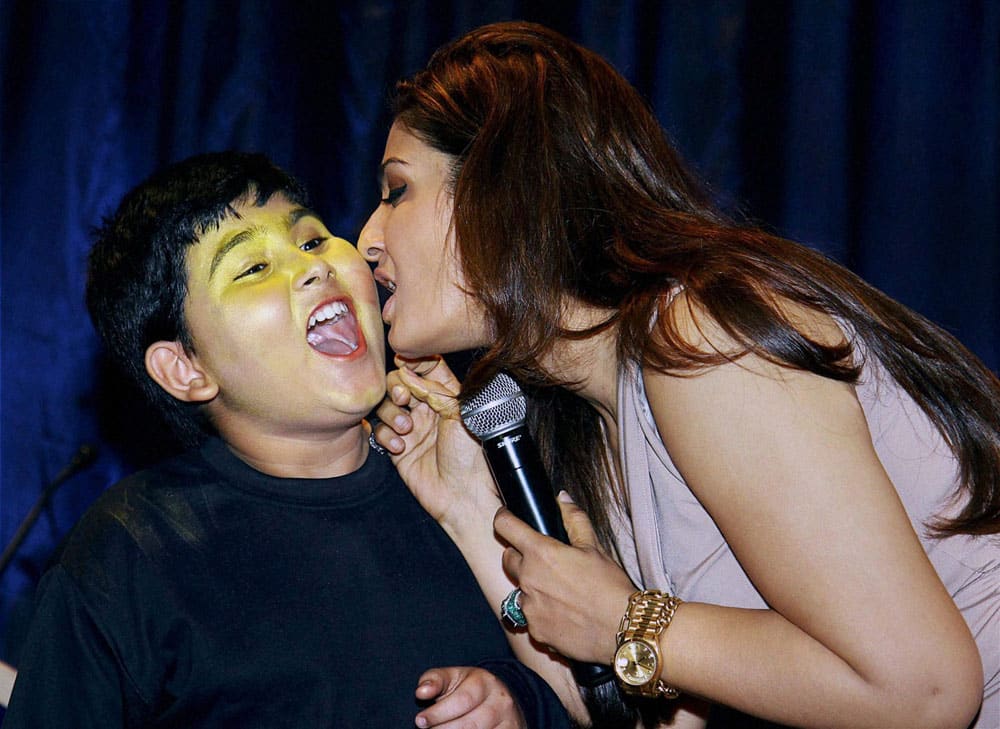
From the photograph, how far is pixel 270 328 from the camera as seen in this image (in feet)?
4.52

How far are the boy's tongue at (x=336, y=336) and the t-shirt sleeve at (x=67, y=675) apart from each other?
1.52 ft

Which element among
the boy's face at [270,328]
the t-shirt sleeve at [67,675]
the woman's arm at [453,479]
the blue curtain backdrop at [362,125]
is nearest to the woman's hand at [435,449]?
the woman's arm at [453,479]

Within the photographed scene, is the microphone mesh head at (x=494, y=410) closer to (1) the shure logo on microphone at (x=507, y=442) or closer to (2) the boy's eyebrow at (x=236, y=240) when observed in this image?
(1) the shure logo on microphone at (x=507, y=442)

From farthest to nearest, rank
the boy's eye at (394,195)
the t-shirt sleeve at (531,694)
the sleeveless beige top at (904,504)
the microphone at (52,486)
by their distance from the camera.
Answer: the microphone at (52,486) < the boy's eye at (394,195) < the t-shirt sleeve at (531,694) < the sleeveless beige top at (904,504)

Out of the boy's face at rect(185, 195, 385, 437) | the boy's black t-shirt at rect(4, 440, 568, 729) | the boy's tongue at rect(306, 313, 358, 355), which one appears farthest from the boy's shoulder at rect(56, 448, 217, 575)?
the boy's tongue at rect(306, 313, 358, 355)

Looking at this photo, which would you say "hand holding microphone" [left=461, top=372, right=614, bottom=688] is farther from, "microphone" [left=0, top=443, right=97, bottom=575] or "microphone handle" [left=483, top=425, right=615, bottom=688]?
"microphone" [left=0, top=443, right=97, bottom=575]

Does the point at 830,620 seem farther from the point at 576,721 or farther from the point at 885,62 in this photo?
the point at 885,62

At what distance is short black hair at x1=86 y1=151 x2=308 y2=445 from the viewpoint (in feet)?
4.59

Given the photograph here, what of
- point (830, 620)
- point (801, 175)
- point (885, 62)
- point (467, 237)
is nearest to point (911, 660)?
point (830, 620)

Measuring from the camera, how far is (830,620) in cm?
103

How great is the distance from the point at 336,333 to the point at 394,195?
212 mm

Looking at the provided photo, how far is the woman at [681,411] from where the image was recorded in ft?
3.41

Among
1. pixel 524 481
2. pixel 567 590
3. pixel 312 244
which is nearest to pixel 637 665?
pixel 567 590

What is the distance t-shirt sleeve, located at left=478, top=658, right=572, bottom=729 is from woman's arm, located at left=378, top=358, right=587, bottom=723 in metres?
0.04
